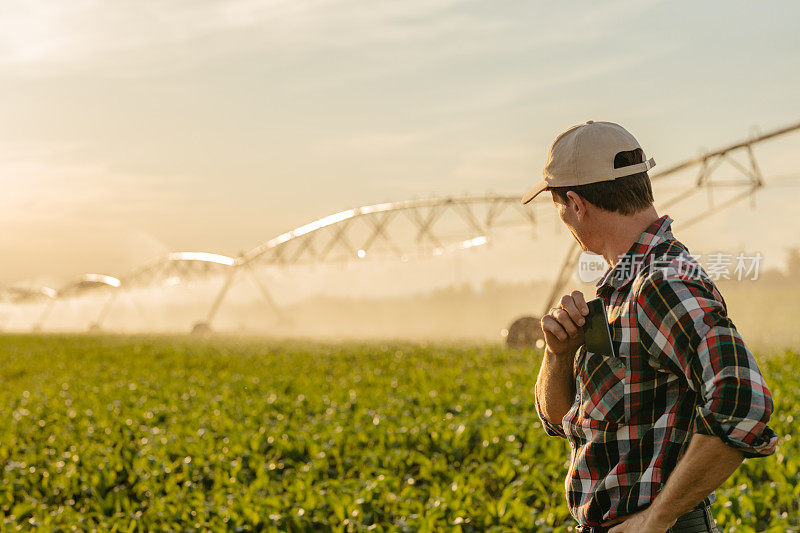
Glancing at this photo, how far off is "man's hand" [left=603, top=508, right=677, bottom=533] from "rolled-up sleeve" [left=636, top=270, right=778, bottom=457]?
12.2 inches

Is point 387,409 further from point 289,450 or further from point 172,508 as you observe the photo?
point 172,508

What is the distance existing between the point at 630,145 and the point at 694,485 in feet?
3.26

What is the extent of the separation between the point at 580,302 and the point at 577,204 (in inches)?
11.9

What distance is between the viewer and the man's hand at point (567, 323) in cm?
228

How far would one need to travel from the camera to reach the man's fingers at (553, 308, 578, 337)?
230 centimetres

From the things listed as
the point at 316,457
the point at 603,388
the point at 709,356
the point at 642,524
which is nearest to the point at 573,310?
the point at 603,388

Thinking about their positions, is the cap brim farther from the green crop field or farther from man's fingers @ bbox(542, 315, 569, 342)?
the green crop field

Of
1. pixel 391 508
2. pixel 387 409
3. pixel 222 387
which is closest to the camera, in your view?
pixel 391 508

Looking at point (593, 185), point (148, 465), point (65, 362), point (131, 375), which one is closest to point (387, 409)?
point (148, 465)

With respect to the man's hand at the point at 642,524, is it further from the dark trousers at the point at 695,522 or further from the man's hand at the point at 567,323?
the man's hand at the point at 567,323

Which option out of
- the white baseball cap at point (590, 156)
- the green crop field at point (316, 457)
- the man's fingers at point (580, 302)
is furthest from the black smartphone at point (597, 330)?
the green crop field at point (316, 457)

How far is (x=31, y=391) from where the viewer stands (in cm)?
1562

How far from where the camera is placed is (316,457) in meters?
8.01

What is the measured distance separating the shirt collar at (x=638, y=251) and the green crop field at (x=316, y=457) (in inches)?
143
